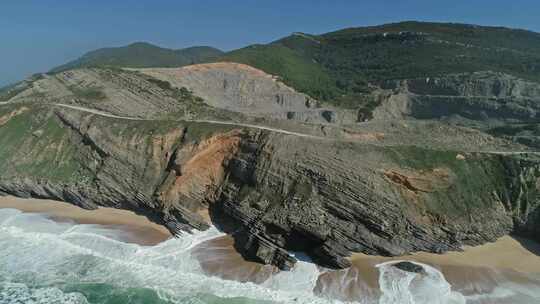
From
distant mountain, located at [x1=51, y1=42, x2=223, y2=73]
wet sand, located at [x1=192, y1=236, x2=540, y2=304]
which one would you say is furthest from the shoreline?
distant mountain, located at [x1=51, y1=42, x2=223, y2=73]

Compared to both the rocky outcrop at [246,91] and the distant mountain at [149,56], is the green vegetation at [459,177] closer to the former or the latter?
the rocky outcrop at [246,91]

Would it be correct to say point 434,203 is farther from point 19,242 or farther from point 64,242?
point 19,242

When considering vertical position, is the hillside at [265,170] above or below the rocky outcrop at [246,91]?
below

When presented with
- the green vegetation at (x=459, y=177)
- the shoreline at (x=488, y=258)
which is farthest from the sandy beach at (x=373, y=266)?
the green vegetation at (x=459, y=177)

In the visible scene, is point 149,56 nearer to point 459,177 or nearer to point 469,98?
point 469,98

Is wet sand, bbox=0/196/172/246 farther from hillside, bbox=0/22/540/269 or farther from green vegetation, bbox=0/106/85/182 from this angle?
green vegetation, bbox=0/106/85/182
